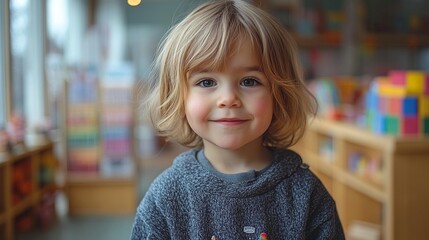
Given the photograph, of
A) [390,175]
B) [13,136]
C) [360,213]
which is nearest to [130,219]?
[13,136]

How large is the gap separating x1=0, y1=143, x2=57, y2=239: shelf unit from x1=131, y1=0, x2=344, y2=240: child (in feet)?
6.17

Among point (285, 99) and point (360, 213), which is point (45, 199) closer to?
point (360, 213)

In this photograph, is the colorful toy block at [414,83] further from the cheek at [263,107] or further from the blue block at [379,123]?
the cheek at [263,107]

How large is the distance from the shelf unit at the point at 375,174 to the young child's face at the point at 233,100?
903 mm

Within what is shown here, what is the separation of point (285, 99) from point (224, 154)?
0.42ft

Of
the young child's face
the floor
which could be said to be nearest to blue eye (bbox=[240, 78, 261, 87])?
the young child's face

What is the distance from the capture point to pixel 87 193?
3305 mm

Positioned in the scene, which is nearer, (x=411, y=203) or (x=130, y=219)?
(x=411, y=203)

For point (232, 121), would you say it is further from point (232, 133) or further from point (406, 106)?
point (406, 106)

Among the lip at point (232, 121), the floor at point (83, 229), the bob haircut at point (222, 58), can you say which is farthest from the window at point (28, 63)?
the lip at point (232, 121)

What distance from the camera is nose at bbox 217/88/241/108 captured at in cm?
74

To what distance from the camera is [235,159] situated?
0.82 meters

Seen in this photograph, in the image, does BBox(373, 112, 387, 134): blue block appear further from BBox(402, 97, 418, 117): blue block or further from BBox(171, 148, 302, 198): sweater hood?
BBox(171, 148, 302, 198): sweater hood

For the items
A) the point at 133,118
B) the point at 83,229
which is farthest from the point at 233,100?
the point at 133,118
